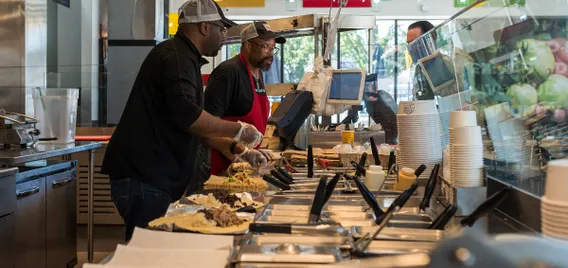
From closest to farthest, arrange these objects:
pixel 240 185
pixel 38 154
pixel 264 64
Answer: pixel 240 185
pixel 38 154
pixel 264 64

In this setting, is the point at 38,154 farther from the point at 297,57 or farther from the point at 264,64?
the point at 297,57

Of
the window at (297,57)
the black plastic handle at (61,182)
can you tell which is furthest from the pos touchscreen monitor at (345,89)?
the window at (297,57)

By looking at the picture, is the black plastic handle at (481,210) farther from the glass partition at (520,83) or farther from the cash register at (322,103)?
the cash register at (322,103)

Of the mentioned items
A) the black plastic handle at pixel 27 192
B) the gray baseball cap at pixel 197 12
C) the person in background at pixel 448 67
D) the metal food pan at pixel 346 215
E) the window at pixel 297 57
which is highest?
the window at pixel 297 57

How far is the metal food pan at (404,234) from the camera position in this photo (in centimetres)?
143

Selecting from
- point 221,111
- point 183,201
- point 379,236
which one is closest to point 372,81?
point 221,111

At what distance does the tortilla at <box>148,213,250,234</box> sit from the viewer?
1.55 m

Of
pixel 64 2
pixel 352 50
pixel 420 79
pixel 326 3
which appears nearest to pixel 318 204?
pixel 420 79

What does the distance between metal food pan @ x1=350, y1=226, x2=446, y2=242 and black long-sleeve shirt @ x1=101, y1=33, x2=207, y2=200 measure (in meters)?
1.37

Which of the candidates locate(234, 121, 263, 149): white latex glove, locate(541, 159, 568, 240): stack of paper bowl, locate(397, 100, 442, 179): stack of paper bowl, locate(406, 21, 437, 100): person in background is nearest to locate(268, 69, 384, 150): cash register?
locate(406, 21, 437, 100): person in background

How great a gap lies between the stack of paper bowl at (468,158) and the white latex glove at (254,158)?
1463mm

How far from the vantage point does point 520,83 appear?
5.65 feet

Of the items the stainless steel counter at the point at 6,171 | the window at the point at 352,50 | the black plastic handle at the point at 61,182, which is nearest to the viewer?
the stainless steel counter at the point at 6,171

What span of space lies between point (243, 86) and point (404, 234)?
2.31m
